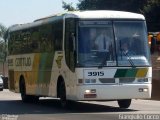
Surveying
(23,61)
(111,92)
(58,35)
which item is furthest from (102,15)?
(23,61)

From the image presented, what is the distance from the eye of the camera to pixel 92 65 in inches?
824

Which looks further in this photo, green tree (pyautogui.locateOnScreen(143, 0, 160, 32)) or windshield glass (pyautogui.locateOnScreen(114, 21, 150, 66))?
green tree (pyautogui.locateOnScreen(143, 0, 160, 32))

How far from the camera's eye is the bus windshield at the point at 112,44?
21.0 metres

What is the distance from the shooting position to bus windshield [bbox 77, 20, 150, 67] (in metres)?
21.0

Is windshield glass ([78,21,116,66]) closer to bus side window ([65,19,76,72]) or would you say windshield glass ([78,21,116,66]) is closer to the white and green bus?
the white and green bus

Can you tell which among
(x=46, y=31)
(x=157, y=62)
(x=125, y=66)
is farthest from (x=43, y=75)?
(x=157, y=62)

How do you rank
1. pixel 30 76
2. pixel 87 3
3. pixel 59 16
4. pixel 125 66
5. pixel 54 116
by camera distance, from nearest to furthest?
pixel 54 116, pixel 125 66, pixel 59 16, pixel 30 76, pixel 87 3

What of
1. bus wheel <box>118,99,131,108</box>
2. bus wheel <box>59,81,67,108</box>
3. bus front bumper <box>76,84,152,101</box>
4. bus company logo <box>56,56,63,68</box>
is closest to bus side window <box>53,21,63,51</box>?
bus company logo <box>56,56,63,68</box>

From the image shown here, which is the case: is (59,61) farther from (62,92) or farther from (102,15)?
Result: (102,15)

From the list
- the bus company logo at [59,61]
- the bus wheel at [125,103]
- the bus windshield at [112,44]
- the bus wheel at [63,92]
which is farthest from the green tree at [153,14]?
the bus windshield at [112,44]

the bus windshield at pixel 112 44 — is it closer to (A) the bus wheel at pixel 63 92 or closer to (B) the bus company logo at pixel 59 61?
(B) the bus company logo at pixel 59 61

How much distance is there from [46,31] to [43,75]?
175 centimetres

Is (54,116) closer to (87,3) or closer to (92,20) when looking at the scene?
(92,20)

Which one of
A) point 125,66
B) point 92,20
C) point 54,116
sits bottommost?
point 54,116
